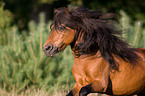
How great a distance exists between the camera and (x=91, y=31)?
3.33 m

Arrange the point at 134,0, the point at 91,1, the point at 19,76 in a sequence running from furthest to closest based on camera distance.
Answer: the point at 134,0
the point at 91,1
the point at 19,76

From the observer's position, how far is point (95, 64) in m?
3.29

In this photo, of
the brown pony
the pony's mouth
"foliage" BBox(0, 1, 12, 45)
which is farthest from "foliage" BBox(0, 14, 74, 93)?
the pony's mouth

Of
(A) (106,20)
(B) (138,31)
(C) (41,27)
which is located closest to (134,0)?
(B) (138,31)

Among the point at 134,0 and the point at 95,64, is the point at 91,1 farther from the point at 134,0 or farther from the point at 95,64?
the point at 95,64

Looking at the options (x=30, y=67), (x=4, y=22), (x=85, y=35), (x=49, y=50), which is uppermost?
(x=85, y=35)

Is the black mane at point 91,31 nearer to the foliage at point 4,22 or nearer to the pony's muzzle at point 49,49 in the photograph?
the pony's muzzle at point 49,49

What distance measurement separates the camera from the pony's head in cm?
314

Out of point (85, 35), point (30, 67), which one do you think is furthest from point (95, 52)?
point (30, 67)

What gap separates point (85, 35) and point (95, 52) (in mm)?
273

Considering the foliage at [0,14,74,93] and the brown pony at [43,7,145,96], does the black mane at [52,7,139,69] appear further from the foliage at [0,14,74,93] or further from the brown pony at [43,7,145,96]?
the foliage at [0,14,74,93]

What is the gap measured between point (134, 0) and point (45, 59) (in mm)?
9467

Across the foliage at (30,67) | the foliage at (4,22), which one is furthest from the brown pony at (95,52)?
the foliage at (4,22)

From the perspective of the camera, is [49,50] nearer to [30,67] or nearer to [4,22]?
[30,67]
